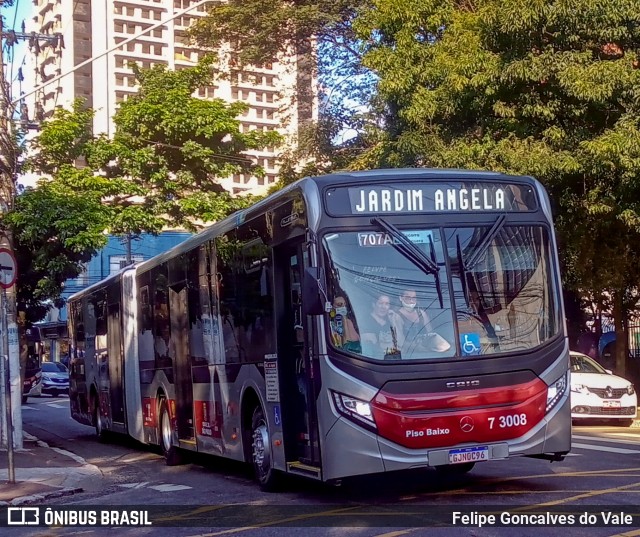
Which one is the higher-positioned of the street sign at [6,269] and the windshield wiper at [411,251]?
the street sign at [6,269]

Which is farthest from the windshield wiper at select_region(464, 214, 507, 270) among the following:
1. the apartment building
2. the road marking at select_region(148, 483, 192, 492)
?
the apartment building

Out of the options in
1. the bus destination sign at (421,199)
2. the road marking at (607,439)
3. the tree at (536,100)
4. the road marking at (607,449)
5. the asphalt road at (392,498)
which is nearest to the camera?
the asphalt road at (392,498)

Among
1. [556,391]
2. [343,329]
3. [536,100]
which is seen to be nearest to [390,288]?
[343,329]

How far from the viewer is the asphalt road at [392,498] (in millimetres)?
8602

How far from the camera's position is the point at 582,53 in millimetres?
18656

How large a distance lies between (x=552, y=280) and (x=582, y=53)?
31.6ft

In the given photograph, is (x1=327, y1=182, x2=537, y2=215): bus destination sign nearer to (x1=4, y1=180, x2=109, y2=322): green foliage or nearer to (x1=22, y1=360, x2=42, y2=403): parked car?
(x1=4, y1=180, x2=109, y2=322): green foliage

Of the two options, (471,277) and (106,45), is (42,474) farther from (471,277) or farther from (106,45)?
(106,45)

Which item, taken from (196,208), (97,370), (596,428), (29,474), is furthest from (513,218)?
(196,208)

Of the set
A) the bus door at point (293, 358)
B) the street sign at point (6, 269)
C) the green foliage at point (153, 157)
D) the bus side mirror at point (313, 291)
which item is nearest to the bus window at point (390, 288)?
the bus side mirror at point (313, 291)

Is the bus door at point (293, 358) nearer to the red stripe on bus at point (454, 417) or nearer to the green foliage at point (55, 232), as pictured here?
the red stripe on bus at point (454, 417)

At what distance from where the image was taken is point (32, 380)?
43781mm

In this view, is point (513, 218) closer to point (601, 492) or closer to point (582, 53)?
point (601, 492)

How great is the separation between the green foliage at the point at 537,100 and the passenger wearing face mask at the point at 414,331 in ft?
30.9
